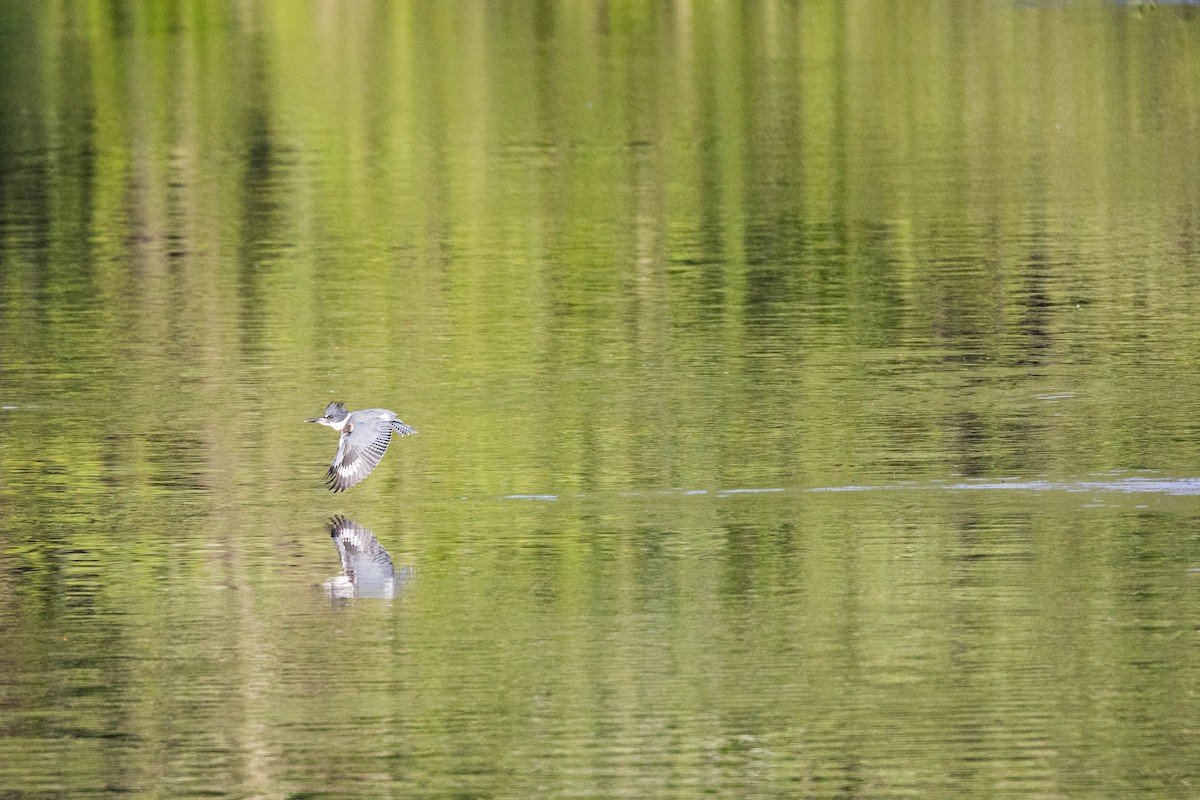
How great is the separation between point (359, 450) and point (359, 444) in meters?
0.03

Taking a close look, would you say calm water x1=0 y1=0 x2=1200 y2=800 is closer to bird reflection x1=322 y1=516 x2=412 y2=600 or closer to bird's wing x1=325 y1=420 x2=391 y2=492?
bird reflection x1=322 y1=516 x2=412 y2=600

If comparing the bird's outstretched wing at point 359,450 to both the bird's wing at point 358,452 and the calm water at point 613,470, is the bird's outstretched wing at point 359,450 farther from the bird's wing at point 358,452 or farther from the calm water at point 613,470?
the calm water at point 613,470

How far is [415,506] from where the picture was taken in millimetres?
12484

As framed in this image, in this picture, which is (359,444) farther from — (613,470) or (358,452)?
(613,470)

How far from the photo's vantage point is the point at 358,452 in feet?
40.2

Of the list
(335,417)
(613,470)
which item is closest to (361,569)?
(335,417)

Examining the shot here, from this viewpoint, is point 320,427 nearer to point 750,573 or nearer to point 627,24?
point 750,573

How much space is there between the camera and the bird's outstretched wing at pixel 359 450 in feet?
40.2

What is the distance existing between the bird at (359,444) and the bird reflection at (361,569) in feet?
0.80

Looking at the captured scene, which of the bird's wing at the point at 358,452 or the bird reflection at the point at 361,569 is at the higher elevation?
the bird's wing at the point at 358,452

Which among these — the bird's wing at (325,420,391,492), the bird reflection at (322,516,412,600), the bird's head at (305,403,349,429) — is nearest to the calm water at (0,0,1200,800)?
the bird reflection at (322,516,412,600)

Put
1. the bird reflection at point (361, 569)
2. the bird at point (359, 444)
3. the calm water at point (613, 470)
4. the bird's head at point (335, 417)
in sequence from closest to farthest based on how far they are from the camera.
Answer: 1. the calm water at point (613, 470)
2. the bird reflection at point (361, 569)
3. the bird's head at point (335, 417)
4. the bird at point (359, 444)

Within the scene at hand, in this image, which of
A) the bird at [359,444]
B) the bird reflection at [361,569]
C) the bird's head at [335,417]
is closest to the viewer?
the bird reflection at [361,569]

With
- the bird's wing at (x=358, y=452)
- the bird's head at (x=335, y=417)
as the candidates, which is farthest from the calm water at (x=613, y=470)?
the bird's head at (x=335, y=417)
